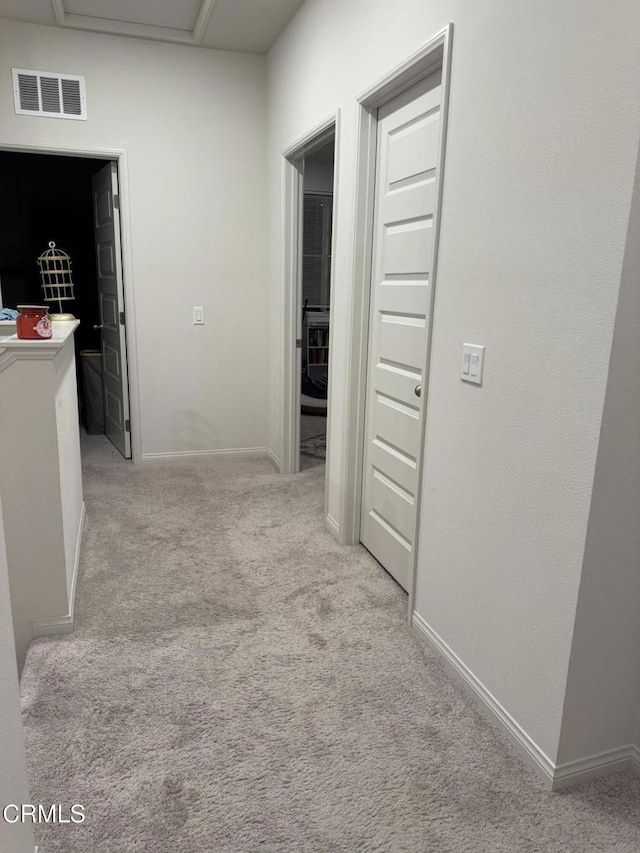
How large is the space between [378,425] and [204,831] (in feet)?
5.78

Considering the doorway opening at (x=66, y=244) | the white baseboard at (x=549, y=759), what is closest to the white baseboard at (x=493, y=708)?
the white baseboard at (x=549, y=759)

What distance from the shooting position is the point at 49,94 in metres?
3.82

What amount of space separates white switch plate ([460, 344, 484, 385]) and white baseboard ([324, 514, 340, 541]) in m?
1.46

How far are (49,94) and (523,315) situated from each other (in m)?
3.55

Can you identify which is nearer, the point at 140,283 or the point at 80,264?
the point at 140,283

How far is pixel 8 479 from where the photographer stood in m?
2.19

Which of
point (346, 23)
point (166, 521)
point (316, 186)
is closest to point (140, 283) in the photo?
point (166, 521)

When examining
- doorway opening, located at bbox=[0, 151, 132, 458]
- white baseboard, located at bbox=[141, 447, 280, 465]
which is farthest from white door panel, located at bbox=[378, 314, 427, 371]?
doorway opening, located at bbox=[0, 151, 132, 458]

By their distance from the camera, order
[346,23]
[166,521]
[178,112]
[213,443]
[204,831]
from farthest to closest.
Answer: [213,443]
[178,112]
[166,521]
[346,23]
[204,831]

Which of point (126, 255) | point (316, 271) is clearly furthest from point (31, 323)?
point (316, 271)

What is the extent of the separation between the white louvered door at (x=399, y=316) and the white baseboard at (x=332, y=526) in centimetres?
23

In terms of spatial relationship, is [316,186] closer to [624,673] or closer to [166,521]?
[166,521]

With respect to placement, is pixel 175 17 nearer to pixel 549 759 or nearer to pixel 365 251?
pixel 365 251

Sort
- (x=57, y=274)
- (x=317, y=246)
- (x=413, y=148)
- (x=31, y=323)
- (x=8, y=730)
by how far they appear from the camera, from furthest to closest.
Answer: (x=317, y=246) < (x=57, y=274) < (x=413, y=148) < (x=31, y=323) < (x=8, y=730)
